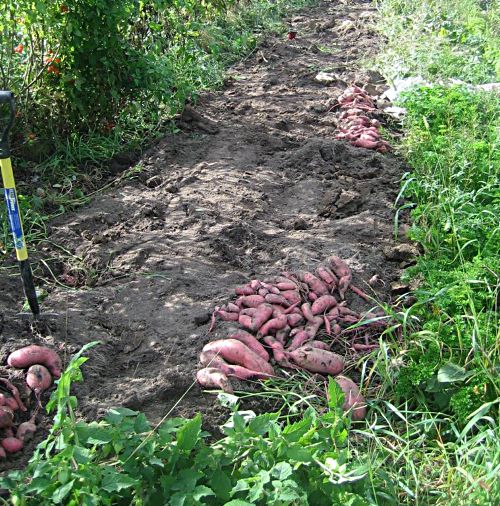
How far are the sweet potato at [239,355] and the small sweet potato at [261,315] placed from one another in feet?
0.72

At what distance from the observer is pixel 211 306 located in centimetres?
369

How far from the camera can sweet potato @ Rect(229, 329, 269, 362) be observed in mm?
3398

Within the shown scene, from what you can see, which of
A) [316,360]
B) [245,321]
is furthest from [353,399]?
[245,321]

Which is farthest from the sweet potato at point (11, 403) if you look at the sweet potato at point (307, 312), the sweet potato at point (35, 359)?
the sweet potato at point (307, 312)

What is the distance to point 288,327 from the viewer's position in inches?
141

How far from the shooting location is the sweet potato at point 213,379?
3.12 meters

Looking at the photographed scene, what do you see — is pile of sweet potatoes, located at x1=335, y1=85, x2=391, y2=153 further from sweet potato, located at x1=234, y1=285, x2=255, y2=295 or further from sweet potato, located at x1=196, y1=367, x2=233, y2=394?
sweet potato, located at x1=196, y1=367, x2=233, y2=394

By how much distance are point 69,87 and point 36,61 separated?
1.18 ft

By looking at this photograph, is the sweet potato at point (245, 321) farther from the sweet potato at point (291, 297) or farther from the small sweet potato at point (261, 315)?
the sweet potato at point (291, 297)

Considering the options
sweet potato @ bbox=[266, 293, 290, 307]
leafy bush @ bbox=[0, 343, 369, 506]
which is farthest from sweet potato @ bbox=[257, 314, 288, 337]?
leafy bush @ bbox=[0, 343, 369, 506]

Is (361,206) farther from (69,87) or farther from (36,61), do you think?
(36,61)

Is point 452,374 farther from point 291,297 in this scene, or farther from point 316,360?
point 291,297

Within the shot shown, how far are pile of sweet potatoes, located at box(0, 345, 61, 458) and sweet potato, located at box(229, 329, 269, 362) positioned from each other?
33.4 inches

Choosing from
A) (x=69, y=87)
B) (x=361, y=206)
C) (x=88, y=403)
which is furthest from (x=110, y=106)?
(x=88, y=403)
